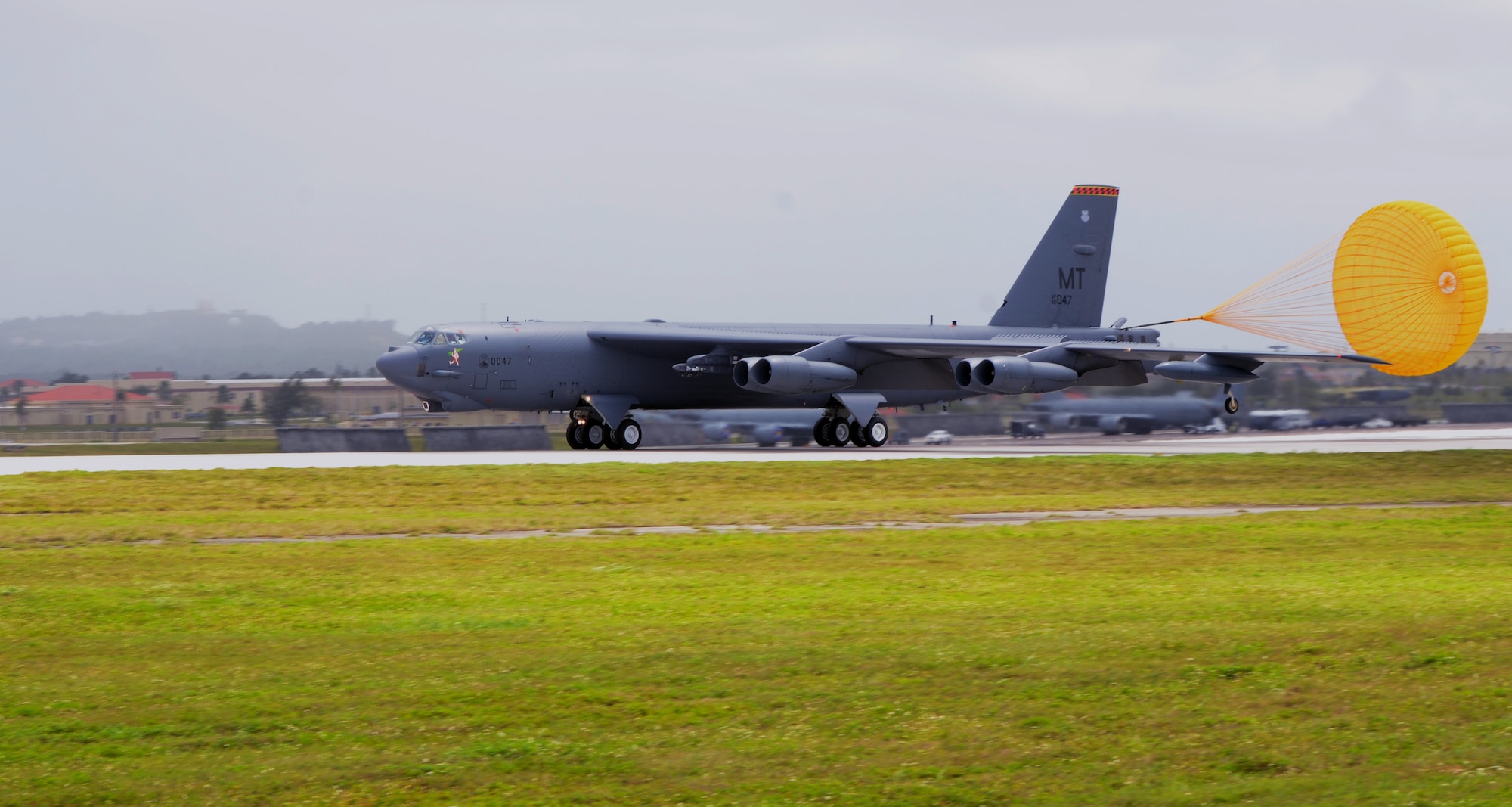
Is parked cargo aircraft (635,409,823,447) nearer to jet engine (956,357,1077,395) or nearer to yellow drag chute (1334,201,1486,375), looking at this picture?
jet engine (956,357,1077,395)

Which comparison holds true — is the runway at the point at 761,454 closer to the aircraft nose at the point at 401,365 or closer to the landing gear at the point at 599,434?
the landing gear at the point at 599,434

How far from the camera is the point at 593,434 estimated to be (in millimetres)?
33094

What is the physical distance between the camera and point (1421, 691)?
751 centimetres

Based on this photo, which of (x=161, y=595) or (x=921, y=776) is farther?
(x=161, y=595)

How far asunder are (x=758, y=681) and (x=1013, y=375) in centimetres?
2538

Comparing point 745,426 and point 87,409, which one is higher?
point 745,426

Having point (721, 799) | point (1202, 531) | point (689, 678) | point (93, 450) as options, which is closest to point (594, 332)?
point (93, 450)

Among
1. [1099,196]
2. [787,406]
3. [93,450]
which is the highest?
[1099,196]

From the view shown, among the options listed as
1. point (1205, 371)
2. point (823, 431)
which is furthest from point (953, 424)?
point (1205, 371)

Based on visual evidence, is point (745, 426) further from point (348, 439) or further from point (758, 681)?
point (758, 681)

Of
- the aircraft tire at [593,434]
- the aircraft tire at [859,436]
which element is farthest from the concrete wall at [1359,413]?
the aircraft tire at [593,434]

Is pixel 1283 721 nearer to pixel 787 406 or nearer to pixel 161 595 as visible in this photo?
pixel 161 595

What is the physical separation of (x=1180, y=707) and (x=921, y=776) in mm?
1828

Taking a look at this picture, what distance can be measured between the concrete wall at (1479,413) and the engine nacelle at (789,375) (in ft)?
95.0
